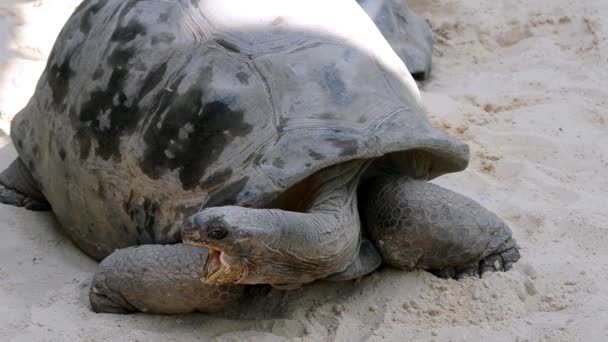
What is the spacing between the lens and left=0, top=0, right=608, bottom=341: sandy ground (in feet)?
10.3

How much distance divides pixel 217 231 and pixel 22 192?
5.60 ft

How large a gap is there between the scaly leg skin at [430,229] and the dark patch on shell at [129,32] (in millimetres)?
997

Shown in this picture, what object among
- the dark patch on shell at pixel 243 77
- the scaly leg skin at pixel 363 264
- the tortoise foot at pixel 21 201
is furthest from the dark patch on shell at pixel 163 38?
the tortoise foot at pixel 21 201

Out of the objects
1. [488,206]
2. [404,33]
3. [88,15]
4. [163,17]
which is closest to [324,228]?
[163,17]

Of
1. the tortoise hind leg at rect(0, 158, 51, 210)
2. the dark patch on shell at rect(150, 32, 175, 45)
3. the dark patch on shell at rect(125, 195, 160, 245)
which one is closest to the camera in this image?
the dark patch on shell at rect(125, 195, 160, 245)

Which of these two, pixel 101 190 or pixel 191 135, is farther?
pixel 101 190

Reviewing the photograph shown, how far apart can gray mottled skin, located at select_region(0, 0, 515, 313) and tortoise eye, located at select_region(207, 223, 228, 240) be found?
4 cm

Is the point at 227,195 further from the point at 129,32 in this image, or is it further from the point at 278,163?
the point at 129,32

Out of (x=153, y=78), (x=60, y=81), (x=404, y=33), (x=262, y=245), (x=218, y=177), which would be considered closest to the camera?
(x=262, y=245)

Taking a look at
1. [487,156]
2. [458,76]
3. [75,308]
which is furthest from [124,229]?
[458,76]

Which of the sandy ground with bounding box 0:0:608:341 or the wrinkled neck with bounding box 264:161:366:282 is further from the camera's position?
the sandy ground with bounding box 0:0:608:341

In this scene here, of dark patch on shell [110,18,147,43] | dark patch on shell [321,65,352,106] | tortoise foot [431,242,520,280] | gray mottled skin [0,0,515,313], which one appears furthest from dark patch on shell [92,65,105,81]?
tortoise foot [431,242,520,280]

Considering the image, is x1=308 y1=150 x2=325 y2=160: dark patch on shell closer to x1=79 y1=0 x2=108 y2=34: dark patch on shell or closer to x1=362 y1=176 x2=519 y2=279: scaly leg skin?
x1=362 y1=176 x2=519 y2=279: scaly leg skin

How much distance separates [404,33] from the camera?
5695 mm
